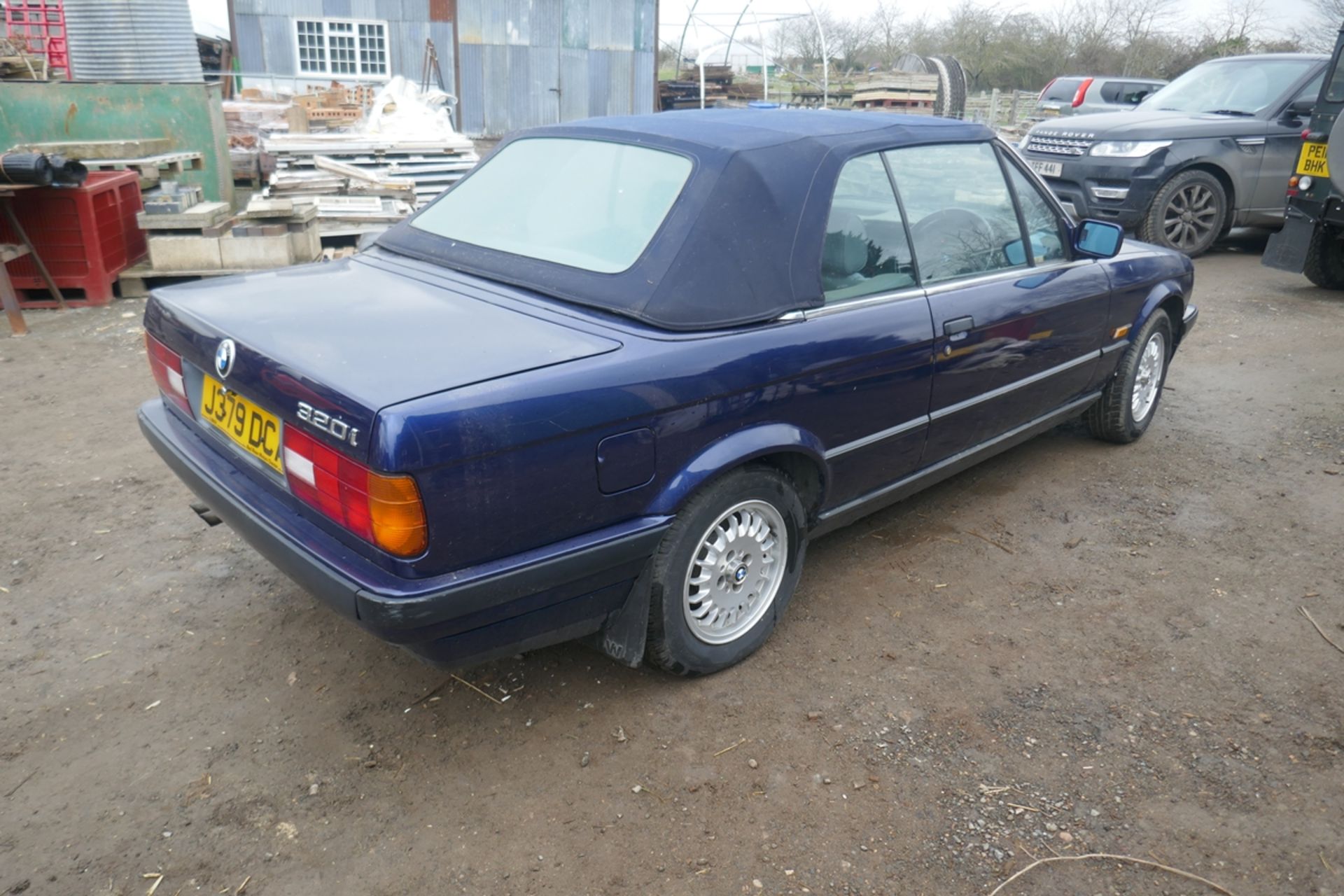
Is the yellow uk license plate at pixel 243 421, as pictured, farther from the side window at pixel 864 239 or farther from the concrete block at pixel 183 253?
the concrete block at pixel 183 253

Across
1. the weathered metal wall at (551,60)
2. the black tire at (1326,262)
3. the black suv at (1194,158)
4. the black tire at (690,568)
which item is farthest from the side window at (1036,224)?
the weathered metal wall at (551,60)

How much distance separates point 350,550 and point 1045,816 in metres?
1.86

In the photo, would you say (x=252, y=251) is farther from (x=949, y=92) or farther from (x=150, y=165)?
(x=949, y=92)

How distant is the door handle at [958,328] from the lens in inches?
131

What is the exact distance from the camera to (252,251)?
7.36m

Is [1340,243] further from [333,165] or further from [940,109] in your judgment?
[940,109]

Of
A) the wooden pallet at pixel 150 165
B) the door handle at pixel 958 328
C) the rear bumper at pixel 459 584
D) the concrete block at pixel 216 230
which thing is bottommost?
the rear bumper at pixel 459 584

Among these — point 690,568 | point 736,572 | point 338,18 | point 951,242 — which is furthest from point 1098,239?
point 338,18

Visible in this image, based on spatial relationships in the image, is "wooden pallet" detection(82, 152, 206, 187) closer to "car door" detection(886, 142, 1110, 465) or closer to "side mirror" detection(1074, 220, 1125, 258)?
"car door" detection(886, 142, 1110, 465)

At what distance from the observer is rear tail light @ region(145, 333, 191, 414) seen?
294cm

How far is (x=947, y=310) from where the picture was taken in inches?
131

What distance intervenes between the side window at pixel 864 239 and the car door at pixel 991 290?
0.27ft

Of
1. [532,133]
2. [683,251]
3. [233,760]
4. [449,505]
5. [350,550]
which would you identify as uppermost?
[532,133]

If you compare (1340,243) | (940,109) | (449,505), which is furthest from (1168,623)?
(940,109)
